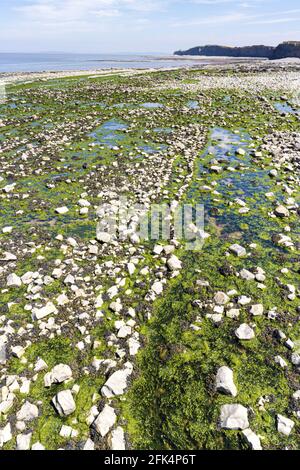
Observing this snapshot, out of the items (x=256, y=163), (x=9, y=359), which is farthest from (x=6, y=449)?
(x=256, y=163)

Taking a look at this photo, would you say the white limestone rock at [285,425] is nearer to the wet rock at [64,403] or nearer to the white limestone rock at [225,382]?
the white limestone rock at [225,382]

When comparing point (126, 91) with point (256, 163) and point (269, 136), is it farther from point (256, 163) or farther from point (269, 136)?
point (256, 163)

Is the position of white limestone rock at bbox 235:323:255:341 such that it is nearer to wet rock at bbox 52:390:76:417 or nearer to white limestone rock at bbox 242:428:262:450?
white limestone rock at bbox 242:428:262:450

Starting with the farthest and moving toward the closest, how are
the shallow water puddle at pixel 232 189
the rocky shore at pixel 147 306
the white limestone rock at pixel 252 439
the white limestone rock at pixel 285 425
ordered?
the shallow water puddle at pixel 232 189 < the rocky shore at pixel 147 306 < the white limestone rock at pixel 285 425 < the white limestone rock at pixel 252 439

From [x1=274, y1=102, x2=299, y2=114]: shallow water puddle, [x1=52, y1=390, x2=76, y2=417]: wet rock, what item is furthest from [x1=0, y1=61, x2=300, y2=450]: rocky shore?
[x1=274, y1=102, x2=299, y2=114]: shallow water puddle

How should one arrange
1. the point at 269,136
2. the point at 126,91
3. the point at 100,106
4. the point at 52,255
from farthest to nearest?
the point at 126,91
the point at 100,106
the point at 269,136
the point at 52,255

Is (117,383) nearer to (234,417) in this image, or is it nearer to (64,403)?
(64,403)

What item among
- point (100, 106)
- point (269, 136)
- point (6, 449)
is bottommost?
point (6, 449)

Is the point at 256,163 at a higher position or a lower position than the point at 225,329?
higher

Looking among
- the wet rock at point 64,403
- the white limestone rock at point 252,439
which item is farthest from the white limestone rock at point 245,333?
the wet rock at point 64,403
